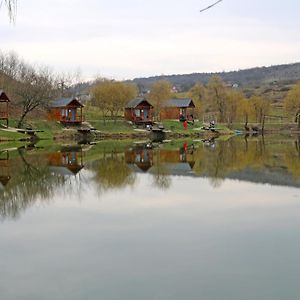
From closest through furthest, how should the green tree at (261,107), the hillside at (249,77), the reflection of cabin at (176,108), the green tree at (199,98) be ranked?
1. the reflection of cabin at (176,108)
2. the green tree at (199,98)
3. the green tree at (261,107)
4. the hillside at (249,77)

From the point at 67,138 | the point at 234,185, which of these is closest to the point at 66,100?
the point at 67,138

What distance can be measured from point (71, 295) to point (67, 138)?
41.9 metres

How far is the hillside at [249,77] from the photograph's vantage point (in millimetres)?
142625

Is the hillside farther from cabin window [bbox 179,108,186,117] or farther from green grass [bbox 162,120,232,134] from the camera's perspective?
cabin window [bbox 179,108,186,117]

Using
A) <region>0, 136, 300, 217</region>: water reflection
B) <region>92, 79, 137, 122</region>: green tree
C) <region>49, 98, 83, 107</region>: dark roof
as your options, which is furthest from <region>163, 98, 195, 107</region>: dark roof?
<region>0, 136, 300, 217</region>: water reflection

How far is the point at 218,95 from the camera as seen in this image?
69.4 metres

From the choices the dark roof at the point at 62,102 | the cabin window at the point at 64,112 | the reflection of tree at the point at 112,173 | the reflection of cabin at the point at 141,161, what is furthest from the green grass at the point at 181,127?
the reflection of tree at the point at 112,173

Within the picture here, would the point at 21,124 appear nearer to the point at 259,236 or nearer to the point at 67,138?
the point at 67,138

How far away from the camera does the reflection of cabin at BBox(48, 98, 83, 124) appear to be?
171ft

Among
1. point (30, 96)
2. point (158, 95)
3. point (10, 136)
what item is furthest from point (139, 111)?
point (10, 136)

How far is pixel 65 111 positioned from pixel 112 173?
1346 inches

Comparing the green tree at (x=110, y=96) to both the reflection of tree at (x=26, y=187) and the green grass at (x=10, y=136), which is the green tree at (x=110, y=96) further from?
the reflection of tree at (x=26, y=187)

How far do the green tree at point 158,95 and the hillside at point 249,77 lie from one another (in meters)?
74.3

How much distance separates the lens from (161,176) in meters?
19.1
